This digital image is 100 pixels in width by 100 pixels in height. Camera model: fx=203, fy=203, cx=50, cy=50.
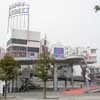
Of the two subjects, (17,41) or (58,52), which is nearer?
(58,52)

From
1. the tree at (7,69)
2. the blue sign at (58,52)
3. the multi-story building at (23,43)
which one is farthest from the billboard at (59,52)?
the multi-story building at (23,43)

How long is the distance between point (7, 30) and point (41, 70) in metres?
64.9

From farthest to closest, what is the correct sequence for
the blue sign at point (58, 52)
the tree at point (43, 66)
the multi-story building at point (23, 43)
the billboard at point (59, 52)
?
1. the multi-story building at point (23, 43)
2. the blue sign at point (58, 52)
3. the billboard at point (59, 52)
4. the tree at point (43, 66)

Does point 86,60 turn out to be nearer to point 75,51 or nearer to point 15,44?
point 75,51

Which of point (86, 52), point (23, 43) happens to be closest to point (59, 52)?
point (86, 52)

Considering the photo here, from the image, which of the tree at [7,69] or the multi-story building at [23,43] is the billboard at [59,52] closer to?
the tree at [7,69]

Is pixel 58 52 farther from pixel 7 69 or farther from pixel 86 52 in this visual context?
pixel 7 69

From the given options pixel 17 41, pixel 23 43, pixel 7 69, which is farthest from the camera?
pixel 23 43

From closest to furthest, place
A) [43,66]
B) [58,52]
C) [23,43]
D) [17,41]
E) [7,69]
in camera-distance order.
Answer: [43,66]
[7,69]
[58,52]
[17,41]
[23,43]

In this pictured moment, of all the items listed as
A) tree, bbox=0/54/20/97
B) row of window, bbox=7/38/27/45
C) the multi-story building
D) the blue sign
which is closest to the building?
the blue sign

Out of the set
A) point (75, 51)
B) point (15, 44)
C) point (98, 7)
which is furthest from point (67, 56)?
point (15, 44)

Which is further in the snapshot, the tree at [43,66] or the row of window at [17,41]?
the row of window at [17,41]

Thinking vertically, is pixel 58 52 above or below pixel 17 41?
below

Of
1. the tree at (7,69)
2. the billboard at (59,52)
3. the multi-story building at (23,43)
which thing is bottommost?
the tree at (7,69)
